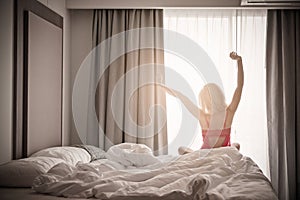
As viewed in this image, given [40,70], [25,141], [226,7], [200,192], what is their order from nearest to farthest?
[200,192]
[25,141]
[40,70]
[226,7]

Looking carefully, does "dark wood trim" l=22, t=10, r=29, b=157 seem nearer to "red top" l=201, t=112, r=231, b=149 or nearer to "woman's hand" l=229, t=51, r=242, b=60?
"red top" l=201, t=112, r=231, b=149

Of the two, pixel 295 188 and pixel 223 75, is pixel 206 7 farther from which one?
pixel 295 188

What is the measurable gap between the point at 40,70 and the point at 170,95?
1618 mm

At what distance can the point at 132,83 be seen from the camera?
4773 mm

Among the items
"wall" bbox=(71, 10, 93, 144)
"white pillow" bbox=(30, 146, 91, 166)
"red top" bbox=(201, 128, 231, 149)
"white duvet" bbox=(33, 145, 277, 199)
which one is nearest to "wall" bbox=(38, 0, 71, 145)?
"wall" bbox=(71, 10, 93, 144)

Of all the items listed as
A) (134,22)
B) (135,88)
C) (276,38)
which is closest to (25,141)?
(135,88)

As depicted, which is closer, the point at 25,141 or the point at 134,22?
the point at 25,141

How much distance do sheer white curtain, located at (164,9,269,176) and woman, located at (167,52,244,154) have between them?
11.0 inches

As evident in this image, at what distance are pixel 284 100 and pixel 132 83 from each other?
1692 mm

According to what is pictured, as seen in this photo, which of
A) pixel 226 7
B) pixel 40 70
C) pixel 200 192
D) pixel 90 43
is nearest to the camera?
pixel 200 192

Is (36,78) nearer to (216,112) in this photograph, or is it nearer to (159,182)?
(159,182)

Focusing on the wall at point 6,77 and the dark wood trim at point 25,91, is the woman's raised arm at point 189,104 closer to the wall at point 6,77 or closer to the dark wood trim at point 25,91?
the dark wood trim at point 25,91

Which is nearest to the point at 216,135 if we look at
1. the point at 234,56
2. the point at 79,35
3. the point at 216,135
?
the point at 216,135

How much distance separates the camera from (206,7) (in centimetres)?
460
